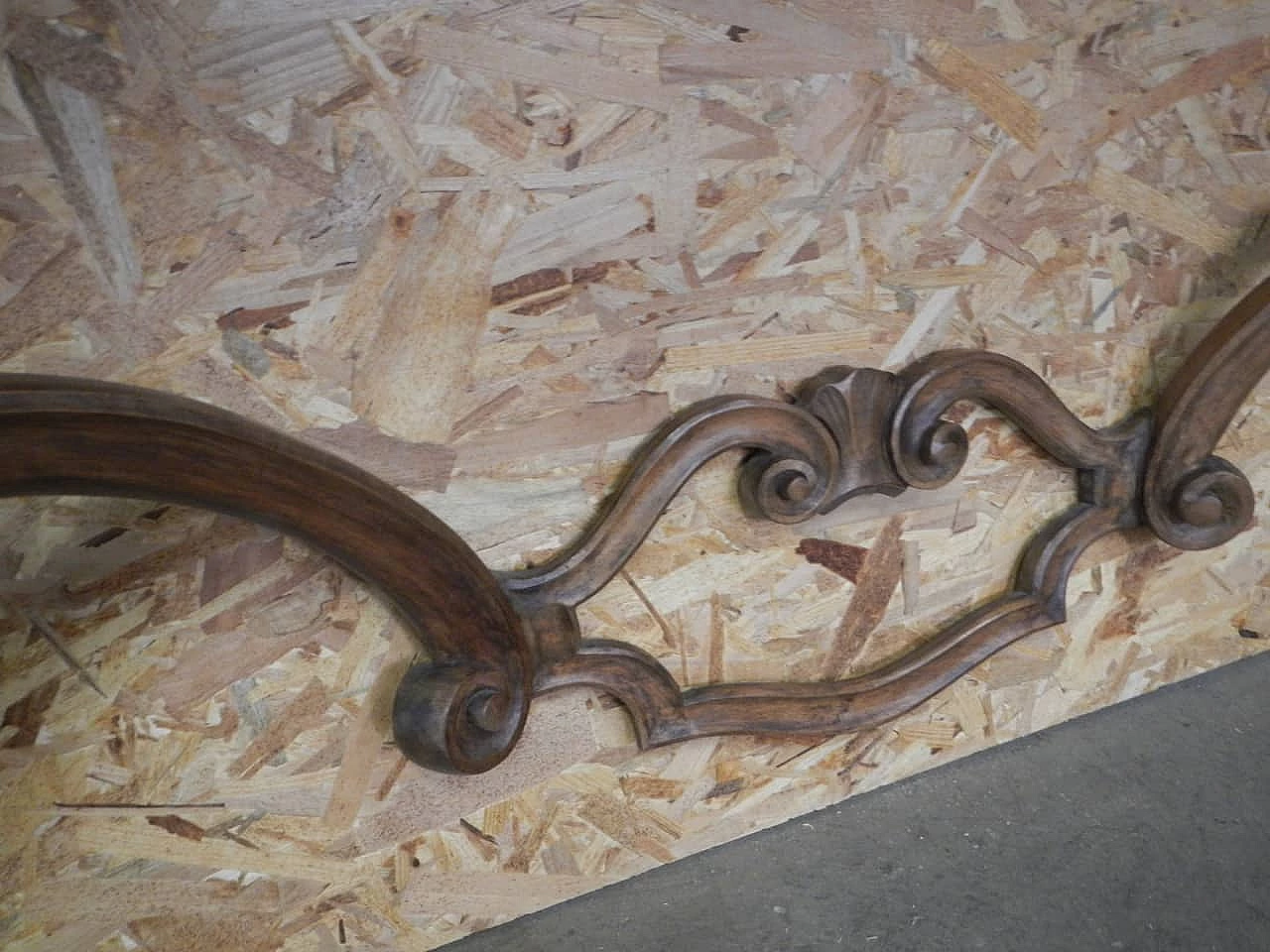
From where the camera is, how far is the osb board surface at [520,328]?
2.52 ft

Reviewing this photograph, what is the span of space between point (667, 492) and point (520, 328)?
17cm

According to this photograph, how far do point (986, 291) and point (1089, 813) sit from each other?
1.54 ft

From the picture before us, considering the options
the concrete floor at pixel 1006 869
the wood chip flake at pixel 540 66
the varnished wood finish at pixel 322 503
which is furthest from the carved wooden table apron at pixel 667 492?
the wood chip flake at pixel 540 66

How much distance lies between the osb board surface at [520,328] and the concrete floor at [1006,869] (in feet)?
0.13

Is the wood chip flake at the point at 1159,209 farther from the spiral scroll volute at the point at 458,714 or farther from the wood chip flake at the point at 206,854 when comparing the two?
the wood chip flake at the point at 206,854

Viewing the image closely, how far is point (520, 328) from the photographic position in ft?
2.92

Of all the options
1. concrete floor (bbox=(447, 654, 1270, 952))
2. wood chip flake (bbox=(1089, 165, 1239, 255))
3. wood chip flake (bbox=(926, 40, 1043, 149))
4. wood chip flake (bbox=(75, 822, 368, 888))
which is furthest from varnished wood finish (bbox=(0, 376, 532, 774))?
wood chip flake (bbox=(1089, 165, 1239, 255))

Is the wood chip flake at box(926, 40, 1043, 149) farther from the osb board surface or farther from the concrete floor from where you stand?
the concrete floor

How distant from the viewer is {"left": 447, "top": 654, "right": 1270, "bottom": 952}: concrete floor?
0.96 meters

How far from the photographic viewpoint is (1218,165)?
1.13 m

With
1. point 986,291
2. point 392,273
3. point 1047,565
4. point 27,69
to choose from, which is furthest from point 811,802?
point 27,69

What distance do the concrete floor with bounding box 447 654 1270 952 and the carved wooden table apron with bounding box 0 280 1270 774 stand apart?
116 mm

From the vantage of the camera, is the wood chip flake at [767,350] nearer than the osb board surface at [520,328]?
No

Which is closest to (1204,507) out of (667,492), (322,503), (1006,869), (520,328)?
(1006,869)
